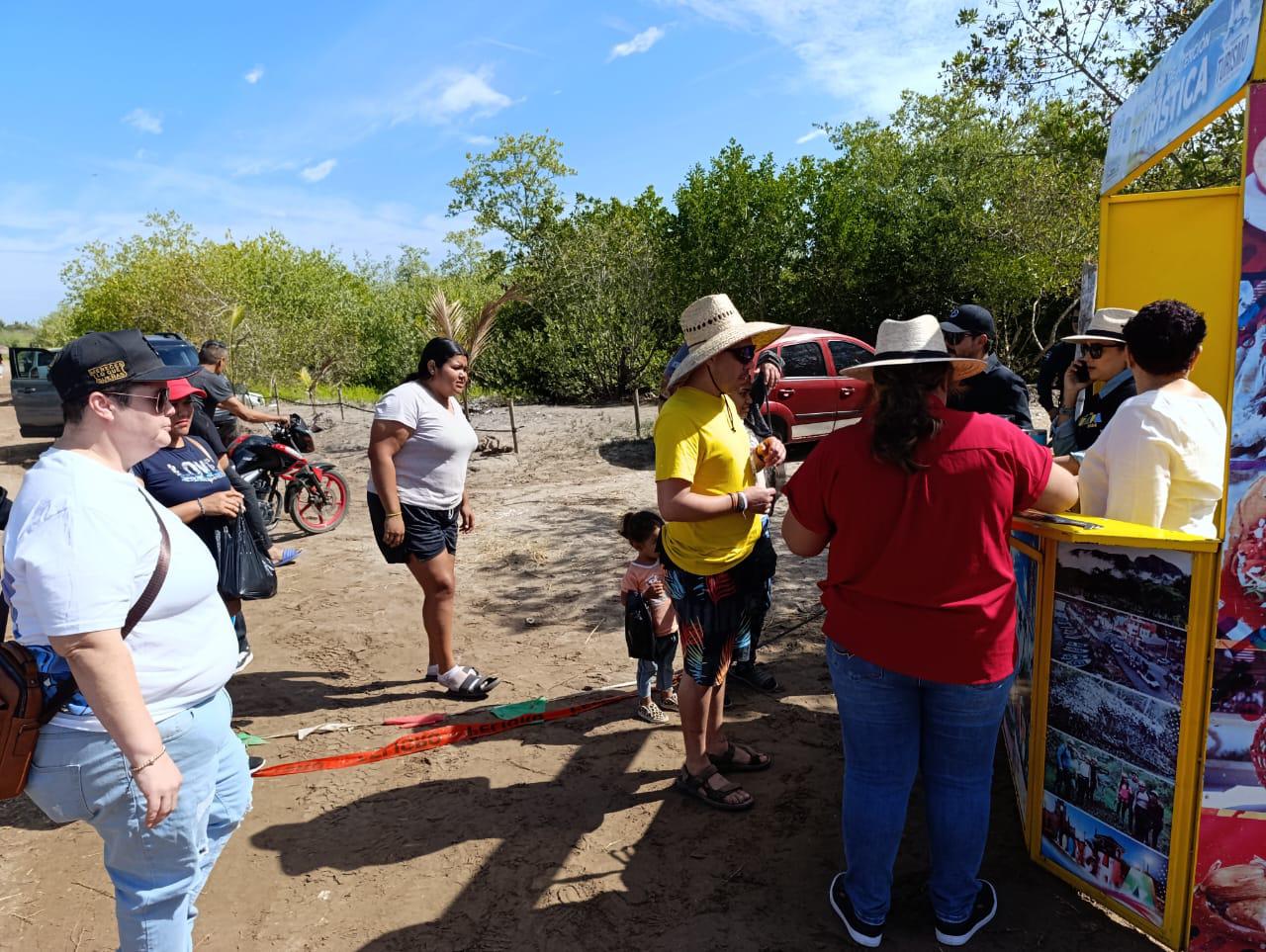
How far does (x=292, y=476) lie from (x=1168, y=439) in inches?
299

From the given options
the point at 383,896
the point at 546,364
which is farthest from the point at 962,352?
the point at 546,364

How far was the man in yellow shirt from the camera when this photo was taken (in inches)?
108

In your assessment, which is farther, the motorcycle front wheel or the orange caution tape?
the motorcycle front wheel

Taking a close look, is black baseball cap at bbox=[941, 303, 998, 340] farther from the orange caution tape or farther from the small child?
the orange caution tape

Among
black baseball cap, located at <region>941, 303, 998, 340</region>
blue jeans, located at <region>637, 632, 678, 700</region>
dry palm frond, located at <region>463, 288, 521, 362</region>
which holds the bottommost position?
blue jeans, located at <region>637, 632, 678, 700</region>

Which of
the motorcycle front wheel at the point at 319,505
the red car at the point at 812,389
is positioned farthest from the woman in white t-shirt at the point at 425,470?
the red car at the point at 812,389

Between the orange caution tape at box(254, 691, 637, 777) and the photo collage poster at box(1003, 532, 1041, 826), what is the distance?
6.38 ft

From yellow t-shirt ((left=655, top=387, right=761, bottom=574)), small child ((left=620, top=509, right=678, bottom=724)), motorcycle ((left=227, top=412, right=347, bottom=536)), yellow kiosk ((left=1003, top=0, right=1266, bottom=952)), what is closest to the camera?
yellow kiosk ((left=1003, top=0, right=1266, bottom=952))

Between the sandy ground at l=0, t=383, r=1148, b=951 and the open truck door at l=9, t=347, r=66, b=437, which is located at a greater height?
the open truck door at l=9, t=347, r=66, b=437

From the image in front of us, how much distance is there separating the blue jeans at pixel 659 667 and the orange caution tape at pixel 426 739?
28 cm

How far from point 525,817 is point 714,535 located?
1353 mm

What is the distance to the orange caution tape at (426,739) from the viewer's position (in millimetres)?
3611

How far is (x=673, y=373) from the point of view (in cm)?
290

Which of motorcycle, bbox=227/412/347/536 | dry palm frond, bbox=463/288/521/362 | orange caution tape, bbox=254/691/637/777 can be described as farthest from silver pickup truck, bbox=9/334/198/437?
orange caution tape, bbox=254/691/637/777
